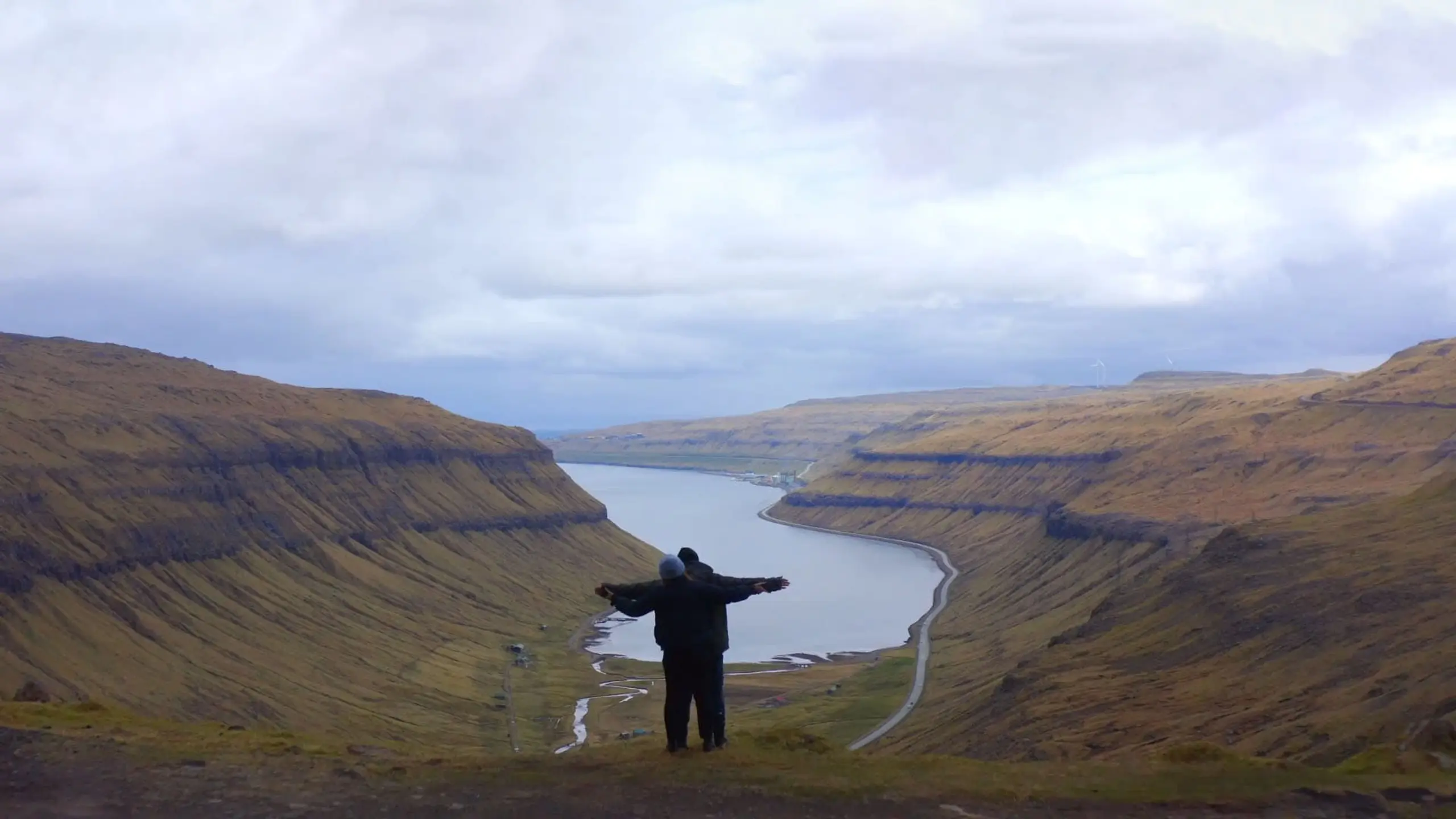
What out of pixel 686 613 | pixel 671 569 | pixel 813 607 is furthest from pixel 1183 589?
pixel 813 607

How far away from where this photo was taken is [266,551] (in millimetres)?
117062

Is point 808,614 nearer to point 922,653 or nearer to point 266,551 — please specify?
point 922,653

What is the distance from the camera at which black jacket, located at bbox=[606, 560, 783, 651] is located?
67.9ft

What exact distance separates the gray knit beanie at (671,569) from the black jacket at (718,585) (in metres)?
0.31

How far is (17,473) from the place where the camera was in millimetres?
90688

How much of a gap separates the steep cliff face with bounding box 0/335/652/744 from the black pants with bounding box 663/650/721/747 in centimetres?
5153

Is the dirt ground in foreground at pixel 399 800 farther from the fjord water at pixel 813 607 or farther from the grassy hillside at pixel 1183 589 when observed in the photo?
the fjord water at pixel 813 607

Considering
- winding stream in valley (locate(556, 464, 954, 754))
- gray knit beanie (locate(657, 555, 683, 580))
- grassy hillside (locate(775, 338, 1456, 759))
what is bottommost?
winding stream in valley (locate(556, 464, 954, 754))

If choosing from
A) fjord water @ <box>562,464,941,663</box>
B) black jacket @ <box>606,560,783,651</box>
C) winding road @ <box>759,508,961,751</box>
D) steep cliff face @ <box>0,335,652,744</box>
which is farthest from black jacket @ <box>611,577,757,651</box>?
fjord water @ <box>562,464,941,663</box>

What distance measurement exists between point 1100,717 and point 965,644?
197 ft

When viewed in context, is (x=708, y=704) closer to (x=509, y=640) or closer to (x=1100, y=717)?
(x=1100, y=717)

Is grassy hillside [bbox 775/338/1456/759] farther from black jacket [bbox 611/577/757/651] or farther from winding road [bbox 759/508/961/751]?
black jacket [bbox 611/577/757/651]

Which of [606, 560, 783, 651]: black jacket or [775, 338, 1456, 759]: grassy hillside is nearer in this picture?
[606, 560, 783, 651]: black jacket

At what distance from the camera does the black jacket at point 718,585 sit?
20.7 metres
